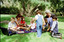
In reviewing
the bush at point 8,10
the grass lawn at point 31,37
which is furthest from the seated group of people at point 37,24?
the bush at point 8,10

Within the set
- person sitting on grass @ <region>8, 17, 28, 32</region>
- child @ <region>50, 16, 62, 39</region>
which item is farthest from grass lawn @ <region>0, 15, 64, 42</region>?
person sitting on grass @ <region>8, 17, 28, 32</region>

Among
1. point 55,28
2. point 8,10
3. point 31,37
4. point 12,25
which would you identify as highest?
point 8,10

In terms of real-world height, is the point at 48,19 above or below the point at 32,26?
above

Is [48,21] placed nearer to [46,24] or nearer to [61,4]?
[46,24]

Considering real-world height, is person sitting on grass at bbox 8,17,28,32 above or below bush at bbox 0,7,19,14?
below

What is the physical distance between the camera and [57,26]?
4.80m

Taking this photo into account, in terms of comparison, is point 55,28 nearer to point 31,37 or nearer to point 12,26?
point 31,37

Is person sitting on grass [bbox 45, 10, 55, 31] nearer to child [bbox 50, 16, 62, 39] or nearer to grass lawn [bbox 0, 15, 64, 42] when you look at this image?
child [bbox 50, 16, 62, 39]

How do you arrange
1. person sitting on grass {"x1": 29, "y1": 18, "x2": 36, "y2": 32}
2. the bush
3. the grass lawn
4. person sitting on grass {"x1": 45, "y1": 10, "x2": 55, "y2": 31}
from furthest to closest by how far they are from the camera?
the bush → person sitting on grass {"x1": 29, "y1": 18, "x2": 36, "y2": 32} → person sitting on grass {"x1": 45, "y1": 10, "x2": 55, "y2": 31} → the grass lawn

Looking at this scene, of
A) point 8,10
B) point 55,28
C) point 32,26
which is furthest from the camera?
point 8,10

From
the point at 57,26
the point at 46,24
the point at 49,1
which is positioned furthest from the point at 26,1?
the point at 57,26

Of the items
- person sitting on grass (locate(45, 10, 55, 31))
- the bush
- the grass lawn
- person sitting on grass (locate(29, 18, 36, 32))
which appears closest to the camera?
the grass lawn

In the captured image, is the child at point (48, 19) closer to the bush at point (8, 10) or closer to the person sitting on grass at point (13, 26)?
the person sitting on grass at point (13, 26)

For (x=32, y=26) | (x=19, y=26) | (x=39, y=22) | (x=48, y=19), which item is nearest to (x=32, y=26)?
(x=32, y=26)
